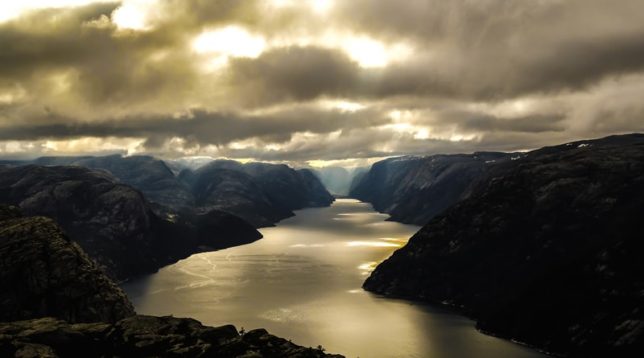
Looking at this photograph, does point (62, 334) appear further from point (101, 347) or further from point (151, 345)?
point (151, 345)

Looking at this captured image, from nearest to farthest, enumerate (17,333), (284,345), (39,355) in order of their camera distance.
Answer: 1. (39,355)
2. (17,333)
3. (284,345)

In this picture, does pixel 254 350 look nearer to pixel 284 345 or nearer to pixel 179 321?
pixel 284 345

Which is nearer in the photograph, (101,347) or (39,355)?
(39,355)

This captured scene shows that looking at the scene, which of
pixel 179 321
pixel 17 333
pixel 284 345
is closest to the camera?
pixel 17 333

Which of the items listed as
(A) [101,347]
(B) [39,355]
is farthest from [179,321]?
(B) [39,355]

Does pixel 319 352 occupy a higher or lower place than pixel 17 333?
lower

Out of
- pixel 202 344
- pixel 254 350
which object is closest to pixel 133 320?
pixel 202 344
